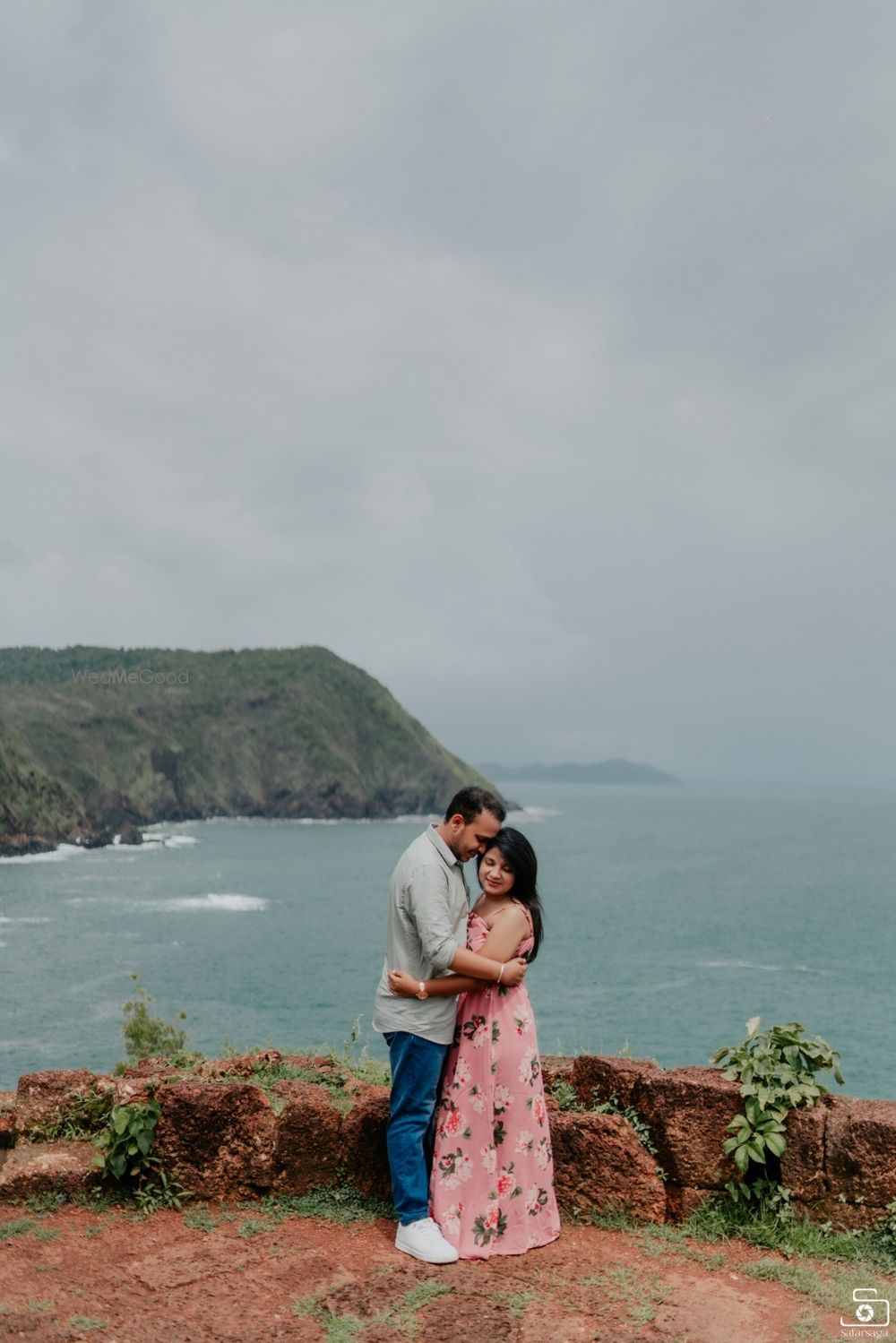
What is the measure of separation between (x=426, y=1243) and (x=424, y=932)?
1.61 metres

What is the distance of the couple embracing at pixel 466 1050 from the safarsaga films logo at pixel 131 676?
15942cm

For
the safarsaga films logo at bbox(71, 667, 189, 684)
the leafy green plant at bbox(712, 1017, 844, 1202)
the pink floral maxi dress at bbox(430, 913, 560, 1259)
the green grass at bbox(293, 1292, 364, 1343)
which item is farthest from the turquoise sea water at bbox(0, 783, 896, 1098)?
the safarsaga films logo at bbox(71, 667, 189, 684)

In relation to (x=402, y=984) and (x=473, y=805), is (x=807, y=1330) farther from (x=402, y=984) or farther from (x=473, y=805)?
(x=473, y=805)

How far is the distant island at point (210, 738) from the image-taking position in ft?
411

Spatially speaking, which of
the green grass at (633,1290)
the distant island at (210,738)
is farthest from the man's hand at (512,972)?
the distant island at (210,738)

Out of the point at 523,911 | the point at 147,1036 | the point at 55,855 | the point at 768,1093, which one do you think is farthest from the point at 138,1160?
the point at 55,855

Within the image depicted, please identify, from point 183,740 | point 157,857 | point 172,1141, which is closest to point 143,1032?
point 172,1141

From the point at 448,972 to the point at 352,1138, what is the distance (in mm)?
1381

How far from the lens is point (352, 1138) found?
19.7 feet

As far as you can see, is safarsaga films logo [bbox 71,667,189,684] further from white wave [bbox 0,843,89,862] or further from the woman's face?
the woman's face

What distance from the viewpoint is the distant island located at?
125188 mm

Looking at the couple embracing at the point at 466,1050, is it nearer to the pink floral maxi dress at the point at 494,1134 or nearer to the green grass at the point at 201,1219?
the pink floral maxi dress at the point at 494,1134

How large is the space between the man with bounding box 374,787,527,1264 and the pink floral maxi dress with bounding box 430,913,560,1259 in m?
0.11

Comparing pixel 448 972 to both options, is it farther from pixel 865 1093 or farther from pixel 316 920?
pixel 316 920
